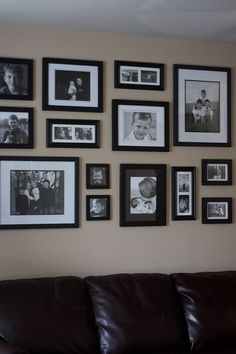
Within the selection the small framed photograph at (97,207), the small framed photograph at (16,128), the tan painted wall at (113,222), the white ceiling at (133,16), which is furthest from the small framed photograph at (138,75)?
the small framed photograph at (97,207)

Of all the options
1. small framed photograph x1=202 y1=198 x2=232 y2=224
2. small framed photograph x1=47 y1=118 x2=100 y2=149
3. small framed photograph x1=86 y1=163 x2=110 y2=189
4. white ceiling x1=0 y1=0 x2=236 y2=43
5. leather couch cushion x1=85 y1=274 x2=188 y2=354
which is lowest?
leather couch cushion x1=85 y1=274 x2=188 y2=354

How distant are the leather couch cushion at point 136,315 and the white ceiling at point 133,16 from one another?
160cm

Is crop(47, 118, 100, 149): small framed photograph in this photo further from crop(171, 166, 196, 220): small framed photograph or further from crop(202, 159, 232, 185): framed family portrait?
crop(202, 159, 232, 185): framed family portrait

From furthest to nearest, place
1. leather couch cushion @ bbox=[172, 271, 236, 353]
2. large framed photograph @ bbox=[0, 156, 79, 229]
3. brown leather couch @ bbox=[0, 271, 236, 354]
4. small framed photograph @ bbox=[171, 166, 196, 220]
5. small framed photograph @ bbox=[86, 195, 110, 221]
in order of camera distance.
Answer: small framed photograph @ bbox=[171, 166, 196, 220]
small framed photograph @ bbox=[86, 195, 110, 221]
large framed photograph @ bbox=[0, 156, 79, 229]
leather couch cushion @ bbox=[172, 271, 236, 353]
brown leather couch @ bbox=[0, 271, 236, 354]

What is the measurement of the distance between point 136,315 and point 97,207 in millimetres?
748

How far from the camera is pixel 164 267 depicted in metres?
3.47

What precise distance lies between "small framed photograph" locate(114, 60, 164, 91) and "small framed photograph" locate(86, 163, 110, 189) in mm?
556

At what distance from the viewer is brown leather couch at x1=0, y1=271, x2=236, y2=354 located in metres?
2.81

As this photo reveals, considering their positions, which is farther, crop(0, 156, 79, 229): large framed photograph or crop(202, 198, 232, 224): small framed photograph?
crop(202, 198, 232, 224): small framed photograph

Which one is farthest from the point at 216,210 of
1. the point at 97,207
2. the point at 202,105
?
the point at 97,207

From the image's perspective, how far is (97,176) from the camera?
335 cm

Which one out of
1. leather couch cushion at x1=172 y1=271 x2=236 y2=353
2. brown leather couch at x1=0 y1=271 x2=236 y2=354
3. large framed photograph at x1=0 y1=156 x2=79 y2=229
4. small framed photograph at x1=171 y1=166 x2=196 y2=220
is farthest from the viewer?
small framed photograph at x1=171 y1=166 x2=196 y2=220

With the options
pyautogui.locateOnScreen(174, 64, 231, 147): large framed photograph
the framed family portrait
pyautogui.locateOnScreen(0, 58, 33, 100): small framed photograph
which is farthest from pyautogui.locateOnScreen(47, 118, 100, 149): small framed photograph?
the framed family portrait

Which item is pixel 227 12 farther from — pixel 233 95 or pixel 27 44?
pixel 27 44
